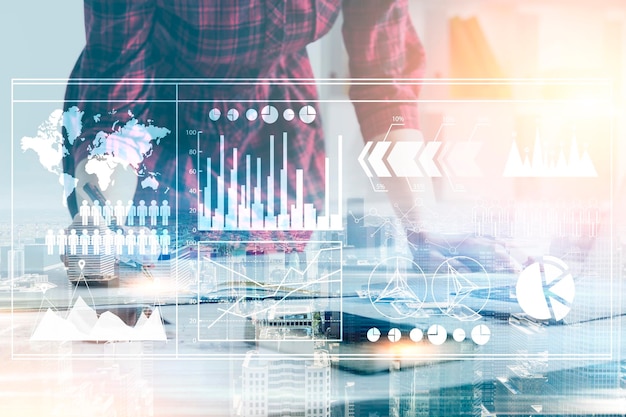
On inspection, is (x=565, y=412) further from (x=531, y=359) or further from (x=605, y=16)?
(x=605, y=16)

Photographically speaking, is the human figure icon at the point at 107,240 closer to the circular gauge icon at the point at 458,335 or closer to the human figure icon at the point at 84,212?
the human figure icon at the point at 84,212

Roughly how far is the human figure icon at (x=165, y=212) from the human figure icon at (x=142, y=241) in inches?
3.5

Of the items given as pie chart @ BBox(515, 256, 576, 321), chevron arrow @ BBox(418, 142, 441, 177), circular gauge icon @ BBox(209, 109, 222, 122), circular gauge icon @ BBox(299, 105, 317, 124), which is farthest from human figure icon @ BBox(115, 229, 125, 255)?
pie chart @ BBox(515, 256, 576, 321)

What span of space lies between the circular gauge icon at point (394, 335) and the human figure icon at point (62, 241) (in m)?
1.35

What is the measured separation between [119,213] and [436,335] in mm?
1354

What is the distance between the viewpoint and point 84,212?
1955 mm

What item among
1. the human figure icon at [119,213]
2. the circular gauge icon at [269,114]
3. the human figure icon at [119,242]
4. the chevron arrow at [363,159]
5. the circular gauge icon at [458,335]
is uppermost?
the circular gauge icon at [269,114]

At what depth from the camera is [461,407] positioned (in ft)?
6.34

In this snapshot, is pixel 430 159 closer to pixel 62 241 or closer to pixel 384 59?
pixel 384 59

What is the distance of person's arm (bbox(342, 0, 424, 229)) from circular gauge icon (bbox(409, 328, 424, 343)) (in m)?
0.45

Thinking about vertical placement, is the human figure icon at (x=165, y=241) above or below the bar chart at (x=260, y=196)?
below

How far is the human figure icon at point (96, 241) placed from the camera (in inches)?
77.0

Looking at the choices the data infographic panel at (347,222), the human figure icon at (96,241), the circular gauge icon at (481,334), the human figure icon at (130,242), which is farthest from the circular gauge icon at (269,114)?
the circular gauge icon at (481,334)

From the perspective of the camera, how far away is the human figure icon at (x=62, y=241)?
1.96 metres
